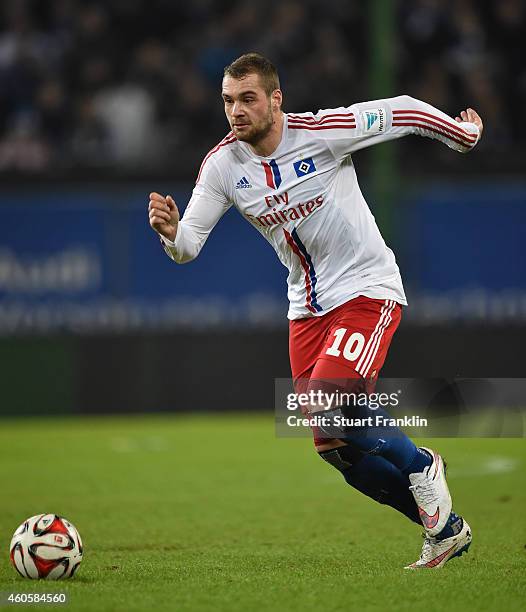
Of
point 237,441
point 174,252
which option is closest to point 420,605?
point 174,252

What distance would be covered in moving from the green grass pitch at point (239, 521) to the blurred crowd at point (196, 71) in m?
3.59

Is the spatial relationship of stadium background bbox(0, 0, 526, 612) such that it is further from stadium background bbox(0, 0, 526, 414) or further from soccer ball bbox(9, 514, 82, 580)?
soccer ball bbox(9, 514, 82, 580)

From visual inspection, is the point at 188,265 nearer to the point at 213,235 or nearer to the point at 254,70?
the point at 213,235

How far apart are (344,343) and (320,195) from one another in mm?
730

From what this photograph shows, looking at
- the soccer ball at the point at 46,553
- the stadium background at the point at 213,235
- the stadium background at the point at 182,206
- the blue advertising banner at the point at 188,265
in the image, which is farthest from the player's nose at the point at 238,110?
the blue advertising banner at the point at 188,265

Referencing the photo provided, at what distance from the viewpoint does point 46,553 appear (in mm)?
5516

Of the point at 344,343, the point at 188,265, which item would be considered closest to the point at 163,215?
Answer: the point at 344,343

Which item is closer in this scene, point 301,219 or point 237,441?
point 301,219

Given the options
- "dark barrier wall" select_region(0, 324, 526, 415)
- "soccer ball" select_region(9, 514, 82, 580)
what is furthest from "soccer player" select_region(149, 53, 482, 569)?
"dark barrier wall" select_region(0, 324, 526, 415)

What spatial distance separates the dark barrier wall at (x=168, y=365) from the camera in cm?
1411

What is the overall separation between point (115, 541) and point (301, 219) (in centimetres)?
210

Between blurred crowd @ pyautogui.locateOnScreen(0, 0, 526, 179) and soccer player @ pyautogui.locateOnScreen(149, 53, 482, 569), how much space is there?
8.50 metres

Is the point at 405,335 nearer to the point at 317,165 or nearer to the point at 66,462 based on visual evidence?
the point at 66,462

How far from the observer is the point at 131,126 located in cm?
1530
